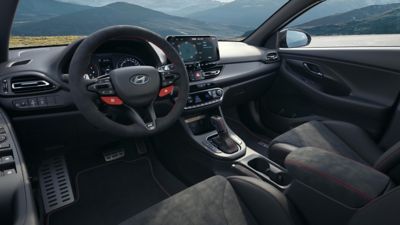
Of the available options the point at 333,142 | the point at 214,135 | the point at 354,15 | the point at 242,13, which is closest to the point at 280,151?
the point at 333,142

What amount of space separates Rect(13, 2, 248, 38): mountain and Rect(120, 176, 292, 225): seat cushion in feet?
3.04

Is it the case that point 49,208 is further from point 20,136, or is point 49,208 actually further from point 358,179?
point 358,179

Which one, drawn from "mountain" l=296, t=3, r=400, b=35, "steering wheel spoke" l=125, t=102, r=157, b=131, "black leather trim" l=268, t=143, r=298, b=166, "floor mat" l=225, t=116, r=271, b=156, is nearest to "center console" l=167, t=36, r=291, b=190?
"black leather trim" l=268, t=143, r=298, b=166

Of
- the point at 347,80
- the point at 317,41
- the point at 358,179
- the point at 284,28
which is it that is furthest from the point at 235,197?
the point at 317,41

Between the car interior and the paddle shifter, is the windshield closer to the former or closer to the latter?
the car interior

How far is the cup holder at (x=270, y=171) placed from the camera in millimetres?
1816

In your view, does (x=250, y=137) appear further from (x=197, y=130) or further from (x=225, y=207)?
(x=225, y=207)

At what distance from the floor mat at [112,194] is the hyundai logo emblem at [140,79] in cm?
112

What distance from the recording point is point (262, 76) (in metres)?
2.98

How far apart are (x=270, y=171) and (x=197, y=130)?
26.9 inches

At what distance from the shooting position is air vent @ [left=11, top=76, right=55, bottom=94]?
1.56 meters

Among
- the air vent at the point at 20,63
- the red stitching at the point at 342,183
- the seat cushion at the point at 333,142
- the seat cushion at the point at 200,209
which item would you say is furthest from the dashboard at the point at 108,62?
the red stitching at the point at 342,183

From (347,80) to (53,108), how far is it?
90.1 inches

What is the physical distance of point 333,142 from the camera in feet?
6.76
